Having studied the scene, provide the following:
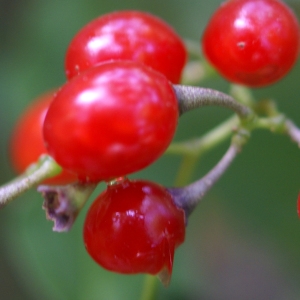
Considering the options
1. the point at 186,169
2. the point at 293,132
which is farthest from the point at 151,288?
the point at 293,132

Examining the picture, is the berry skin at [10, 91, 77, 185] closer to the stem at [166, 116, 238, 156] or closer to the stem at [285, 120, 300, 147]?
the stem at [166, 116, 238, 156]

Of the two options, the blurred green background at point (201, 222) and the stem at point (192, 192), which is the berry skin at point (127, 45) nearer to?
the stem at point (192, 192)

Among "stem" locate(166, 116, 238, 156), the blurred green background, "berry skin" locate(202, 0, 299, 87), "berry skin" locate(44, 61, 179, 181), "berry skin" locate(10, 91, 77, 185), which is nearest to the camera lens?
"berry skin" locate(44, 61, 179, 181)

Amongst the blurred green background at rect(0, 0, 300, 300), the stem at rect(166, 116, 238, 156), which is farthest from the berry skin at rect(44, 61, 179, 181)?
the blurred green background at rect(0, 0, 300, 300)

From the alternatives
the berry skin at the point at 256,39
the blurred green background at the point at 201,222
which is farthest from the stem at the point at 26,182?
the blurred green background at the point at 201,222

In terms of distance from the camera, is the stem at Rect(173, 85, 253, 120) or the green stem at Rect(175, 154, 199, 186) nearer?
the stem at Rect(173, 85, 253, 120)
